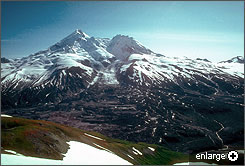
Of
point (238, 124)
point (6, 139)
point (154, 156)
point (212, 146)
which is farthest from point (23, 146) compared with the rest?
point (238, 124)

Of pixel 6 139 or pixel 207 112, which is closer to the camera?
pixel 6 139

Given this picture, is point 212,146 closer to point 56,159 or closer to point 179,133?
point 179,133

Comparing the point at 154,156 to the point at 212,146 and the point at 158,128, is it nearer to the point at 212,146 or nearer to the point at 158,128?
the point at 212,146

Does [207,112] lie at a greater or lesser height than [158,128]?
greater

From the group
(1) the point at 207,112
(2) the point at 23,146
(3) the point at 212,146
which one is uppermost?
(1) the point at 207,112

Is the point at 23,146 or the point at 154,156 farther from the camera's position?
the point at 154,156

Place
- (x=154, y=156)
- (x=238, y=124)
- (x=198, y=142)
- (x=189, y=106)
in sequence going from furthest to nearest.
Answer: (x=189, y=106), (x=238, y=124), (x=198, y=142), (x=154, y=156)

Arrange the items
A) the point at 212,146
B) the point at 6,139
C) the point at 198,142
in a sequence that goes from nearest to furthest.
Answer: the point at 6,139 < the point at 212,146 < the point at 198,142

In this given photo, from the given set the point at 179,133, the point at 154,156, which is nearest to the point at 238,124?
the point at 179,133

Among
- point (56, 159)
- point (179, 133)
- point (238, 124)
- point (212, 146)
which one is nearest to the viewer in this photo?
point (56, 159)
